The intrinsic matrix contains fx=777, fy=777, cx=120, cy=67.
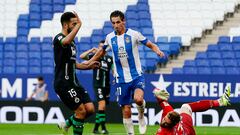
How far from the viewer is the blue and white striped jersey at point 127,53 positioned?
46.4ft

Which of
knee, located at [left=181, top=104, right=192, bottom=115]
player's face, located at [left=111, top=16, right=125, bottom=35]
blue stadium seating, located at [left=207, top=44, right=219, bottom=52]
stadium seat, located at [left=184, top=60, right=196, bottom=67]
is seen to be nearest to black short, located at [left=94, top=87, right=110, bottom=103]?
player's face, located at [left=111, top=16, right=125, bottom=35]

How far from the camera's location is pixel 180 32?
26.1 meters

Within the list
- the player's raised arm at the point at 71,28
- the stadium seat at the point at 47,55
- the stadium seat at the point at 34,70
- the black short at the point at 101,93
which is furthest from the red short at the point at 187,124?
the stadium seat at the point at 47,55

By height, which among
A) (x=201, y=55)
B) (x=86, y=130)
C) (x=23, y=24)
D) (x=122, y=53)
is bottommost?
(x=86, y=130)

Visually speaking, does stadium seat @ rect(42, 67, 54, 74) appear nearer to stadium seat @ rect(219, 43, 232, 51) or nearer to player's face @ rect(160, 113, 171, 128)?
stadium seat @ rect(219, 43, 232, 51)

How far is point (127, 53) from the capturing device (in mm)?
14141

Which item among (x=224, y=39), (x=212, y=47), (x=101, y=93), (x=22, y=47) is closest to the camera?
(x=101, y=93)

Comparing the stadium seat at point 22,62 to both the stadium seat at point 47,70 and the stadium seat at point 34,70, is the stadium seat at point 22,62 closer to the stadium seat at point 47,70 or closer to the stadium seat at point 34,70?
the stadium seat at point 34,70

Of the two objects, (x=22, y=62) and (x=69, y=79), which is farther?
(x=22, y=62)

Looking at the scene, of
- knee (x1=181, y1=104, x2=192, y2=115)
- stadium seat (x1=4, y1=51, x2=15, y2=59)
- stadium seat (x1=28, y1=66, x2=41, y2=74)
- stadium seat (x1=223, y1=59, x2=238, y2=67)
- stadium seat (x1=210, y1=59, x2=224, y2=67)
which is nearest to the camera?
knee (x1=181, y1=104, x2=192, y2=115)

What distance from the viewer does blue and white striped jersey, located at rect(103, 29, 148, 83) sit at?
14141mm

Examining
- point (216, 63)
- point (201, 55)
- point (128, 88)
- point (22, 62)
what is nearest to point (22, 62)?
point (22, 62)

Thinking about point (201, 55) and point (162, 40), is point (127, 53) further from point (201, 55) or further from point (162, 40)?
point (162, 40)

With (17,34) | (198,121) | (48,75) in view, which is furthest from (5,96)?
(198,121)
